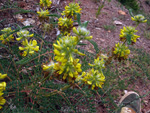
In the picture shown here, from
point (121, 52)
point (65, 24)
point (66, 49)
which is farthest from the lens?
point (65, 24)

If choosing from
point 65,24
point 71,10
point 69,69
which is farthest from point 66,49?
point 71,10

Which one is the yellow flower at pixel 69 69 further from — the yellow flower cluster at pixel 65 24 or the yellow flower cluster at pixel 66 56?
the yellow flower cluster at pixel 65 24

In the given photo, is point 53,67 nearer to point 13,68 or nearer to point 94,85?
point 94,85

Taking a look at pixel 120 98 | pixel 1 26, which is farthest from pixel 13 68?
pixel 120 98

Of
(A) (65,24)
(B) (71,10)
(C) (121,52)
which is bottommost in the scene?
(C) (121,52)

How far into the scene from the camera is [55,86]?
1605mm

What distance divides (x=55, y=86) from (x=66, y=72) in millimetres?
645

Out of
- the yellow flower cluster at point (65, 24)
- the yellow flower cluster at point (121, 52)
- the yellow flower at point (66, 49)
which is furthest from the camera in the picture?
the yellow flower cluster at point (65, 24)

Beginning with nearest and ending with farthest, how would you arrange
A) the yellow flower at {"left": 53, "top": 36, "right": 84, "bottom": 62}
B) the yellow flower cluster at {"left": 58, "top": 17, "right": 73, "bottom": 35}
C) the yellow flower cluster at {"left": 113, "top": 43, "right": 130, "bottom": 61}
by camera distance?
1. the yellow flower at {"left": 53, "top": 36, "right": 84, "bottom": 62}
2. the yellow flower cluster at {"left": 113, "top": 43, "right": 130, "bottom": 61}
3. the yellow flower cluster at {"left": 58, "top": 17, "right": 73, "bottom": 35}

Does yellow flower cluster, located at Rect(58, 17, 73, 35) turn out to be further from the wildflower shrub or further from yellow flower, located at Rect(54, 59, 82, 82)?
yellow flower, located at Rect(54, 59, 82, 82)

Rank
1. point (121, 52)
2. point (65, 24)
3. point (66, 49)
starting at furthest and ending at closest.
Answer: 1. point (65, 24)
2. point (121, 52)
3. point (66, 49)

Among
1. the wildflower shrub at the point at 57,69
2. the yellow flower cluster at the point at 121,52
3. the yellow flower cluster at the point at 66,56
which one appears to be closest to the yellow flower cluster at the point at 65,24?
the wildflower shrub at the point at 57,69

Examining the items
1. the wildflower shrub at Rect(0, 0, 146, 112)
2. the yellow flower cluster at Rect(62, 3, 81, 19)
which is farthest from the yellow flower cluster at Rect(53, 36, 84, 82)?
the yellow flower cluster at Rect(62, 3, 81, 19)

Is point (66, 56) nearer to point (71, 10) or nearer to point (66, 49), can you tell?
point (66, 49)
